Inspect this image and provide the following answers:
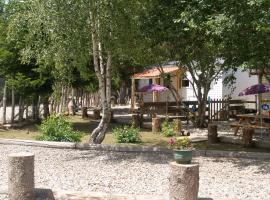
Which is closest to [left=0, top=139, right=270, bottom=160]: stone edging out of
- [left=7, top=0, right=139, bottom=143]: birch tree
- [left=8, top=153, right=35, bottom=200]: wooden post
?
[left=7, top=0, right=139, bottom=143]: birch tree

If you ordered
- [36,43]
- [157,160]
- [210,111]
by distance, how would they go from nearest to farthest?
[157,160]
[36,43]
[210,111]

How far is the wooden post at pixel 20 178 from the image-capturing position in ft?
23.7

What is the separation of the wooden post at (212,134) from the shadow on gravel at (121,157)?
10.7ft

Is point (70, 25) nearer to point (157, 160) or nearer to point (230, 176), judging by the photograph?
point (157, 160)

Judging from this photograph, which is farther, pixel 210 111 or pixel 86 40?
pixel 210 111

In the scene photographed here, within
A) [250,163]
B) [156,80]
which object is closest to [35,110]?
[250,163]

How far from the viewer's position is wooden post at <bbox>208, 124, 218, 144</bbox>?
48.8 ft

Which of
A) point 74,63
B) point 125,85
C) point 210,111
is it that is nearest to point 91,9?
point 74,63

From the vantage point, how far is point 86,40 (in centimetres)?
1258

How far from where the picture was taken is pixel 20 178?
723cm

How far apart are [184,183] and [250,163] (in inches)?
188

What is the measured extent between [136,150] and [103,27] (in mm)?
3359

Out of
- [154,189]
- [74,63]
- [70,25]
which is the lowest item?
[154,189]

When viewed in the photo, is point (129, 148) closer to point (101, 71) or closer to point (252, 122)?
point (101, 71)
